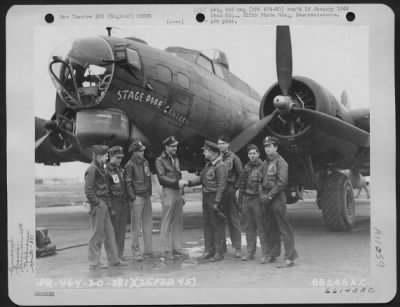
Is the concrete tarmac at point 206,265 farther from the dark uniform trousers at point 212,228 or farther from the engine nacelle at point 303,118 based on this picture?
the engine nacelle at point 303,118

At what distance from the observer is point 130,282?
7.37m

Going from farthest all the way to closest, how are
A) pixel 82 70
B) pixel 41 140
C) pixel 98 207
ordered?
pixel 41 140 < pixel 82 70 < pixel 98 207

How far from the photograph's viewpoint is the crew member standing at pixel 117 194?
286 inches

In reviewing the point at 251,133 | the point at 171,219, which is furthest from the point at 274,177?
the point at 171,219

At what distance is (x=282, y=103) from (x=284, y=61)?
74 centimetres

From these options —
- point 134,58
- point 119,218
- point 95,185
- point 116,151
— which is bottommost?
point 119,218

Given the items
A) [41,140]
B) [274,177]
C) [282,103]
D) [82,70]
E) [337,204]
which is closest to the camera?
[274,177]

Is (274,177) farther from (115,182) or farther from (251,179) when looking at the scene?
(115,182)

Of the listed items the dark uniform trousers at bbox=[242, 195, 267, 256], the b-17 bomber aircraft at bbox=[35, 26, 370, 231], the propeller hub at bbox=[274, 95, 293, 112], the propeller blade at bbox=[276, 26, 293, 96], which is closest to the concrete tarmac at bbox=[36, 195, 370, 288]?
the dark uniform trousers at bbox=[242, 195, 267, 256]

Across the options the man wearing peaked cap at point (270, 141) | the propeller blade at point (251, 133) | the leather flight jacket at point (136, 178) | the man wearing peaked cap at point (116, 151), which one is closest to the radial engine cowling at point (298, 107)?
the propeller blade at point (251, 133)

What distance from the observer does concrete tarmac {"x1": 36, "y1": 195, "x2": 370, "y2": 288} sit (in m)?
7.41

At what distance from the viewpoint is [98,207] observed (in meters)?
7.12

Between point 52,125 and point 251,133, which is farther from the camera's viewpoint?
point 251,133

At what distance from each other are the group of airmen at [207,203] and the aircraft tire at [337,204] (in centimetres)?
188
